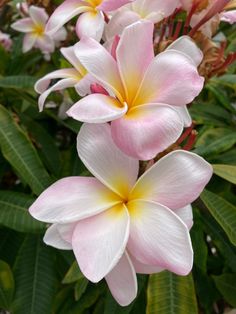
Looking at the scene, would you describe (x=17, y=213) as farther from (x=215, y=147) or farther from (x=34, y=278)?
(x=215, y=147)

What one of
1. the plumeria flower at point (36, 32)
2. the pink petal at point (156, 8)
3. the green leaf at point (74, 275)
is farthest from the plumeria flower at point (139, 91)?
the plumeria flower at point (36, 32)

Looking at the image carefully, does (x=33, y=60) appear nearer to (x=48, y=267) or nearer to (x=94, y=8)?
(x=48, y=267)

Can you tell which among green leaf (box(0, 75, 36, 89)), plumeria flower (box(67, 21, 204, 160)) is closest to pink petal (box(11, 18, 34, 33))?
green leaf (box(0, 75, 36, 89))

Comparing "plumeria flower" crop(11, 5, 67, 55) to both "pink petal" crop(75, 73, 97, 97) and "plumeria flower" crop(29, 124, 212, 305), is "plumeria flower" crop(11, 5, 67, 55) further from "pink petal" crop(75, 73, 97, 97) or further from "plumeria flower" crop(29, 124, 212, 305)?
"plumeria flower" crop(29, 124, 212, 305)

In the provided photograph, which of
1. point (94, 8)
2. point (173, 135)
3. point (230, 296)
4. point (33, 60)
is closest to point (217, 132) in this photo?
point (230, 296)

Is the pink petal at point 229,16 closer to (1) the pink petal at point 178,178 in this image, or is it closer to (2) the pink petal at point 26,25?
(1) the pink petal at point 178,178

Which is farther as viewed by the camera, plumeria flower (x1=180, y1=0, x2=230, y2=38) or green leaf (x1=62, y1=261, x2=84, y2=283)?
green leaf (x1=62, y1=261, x2=84, y2=283)
